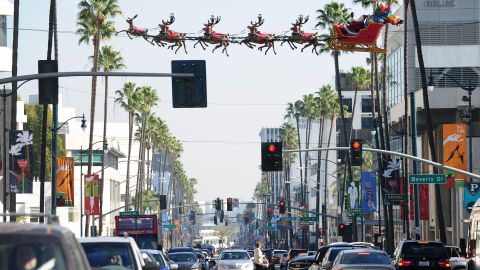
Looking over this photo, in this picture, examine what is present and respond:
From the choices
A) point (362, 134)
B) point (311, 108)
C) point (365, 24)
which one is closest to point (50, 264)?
point (365, 24)

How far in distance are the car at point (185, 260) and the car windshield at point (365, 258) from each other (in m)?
15.3

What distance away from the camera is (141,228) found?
2442 inches

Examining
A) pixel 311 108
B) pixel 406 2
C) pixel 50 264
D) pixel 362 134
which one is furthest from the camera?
pixel 362 134

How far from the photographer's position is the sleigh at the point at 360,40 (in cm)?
5028

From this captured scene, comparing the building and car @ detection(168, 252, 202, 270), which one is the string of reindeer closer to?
car @ detection(168, 252, 202, 270)

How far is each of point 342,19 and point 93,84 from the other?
67.7ft

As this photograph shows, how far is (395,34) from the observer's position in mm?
100250

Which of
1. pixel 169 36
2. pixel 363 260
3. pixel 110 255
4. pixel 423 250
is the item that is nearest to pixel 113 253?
pixel 110 255

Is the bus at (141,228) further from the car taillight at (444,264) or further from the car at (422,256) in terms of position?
the car taillight at (444,264)

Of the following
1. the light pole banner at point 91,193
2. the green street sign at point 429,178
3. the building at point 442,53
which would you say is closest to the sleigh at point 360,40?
the green street sign at point 429,178

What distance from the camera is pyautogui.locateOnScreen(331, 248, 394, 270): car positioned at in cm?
2983

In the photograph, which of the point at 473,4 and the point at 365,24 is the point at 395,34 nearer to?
the point at 473,4

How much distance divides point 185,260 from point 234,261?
2182mm

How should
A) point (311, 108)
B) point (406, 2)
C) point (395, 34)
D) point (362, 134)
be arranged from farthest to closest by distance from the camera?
point (362, 134)
point (311, 108)
point (395, 34)
point (406, 2)
